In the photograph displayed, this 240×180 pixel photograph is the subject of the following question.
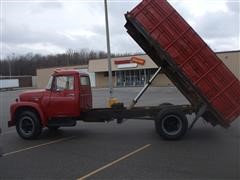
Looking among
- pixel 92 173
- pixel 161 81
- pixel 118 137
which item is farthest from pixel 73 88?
pixel 161 81

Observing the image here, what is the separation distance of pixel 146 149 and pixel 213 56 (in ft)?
11.4

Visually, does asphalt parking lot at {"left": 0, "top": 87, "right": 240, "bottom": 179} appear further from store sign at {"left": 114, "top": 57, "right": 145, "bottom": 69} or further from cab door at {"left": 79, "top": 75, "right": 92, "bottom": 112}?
store sign at {"left": 114, "top": 57, "right": 145, "bottom": 69}

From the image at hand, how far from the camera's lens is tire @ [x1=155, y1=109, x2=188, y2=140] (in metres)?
12.9

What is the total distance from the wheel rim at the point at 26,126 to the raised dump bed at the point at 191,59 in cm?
460

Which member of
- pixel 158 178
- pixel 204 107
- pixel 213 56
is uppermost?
pixel 213 56

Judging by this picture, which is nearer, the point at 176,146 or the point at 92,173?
the point at 92,173

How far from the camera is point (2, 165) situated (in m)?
9.90

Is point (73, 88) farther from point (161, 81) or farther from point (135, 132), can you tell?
point (161, 81)

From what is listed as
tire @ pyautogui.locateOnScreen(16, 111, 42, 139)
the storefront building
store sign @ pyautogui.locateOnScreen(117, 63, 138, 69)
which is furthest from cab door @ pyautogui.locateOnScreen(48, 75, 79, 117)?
store sign @ pyautogui.locateOnScreen(117, 63, 138, 69)

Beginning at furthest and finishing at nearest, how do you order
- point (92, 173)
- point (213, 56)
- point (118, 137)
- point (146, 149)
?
point (118, 137), point (213, 56), point (146, 149), point (92, 173)

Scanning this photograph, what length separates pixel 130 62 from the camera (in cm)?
7831

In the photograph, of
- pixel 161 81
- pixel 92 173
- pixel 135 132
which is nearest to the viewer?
pixel 92 173

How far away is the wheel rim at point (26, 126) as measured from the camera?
1413 centimetres

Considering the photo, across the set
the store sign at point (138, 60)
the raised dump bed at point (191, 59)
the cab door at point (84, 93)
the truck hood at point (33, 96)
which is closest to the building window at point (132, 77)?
the store sign at point (138, 60)
